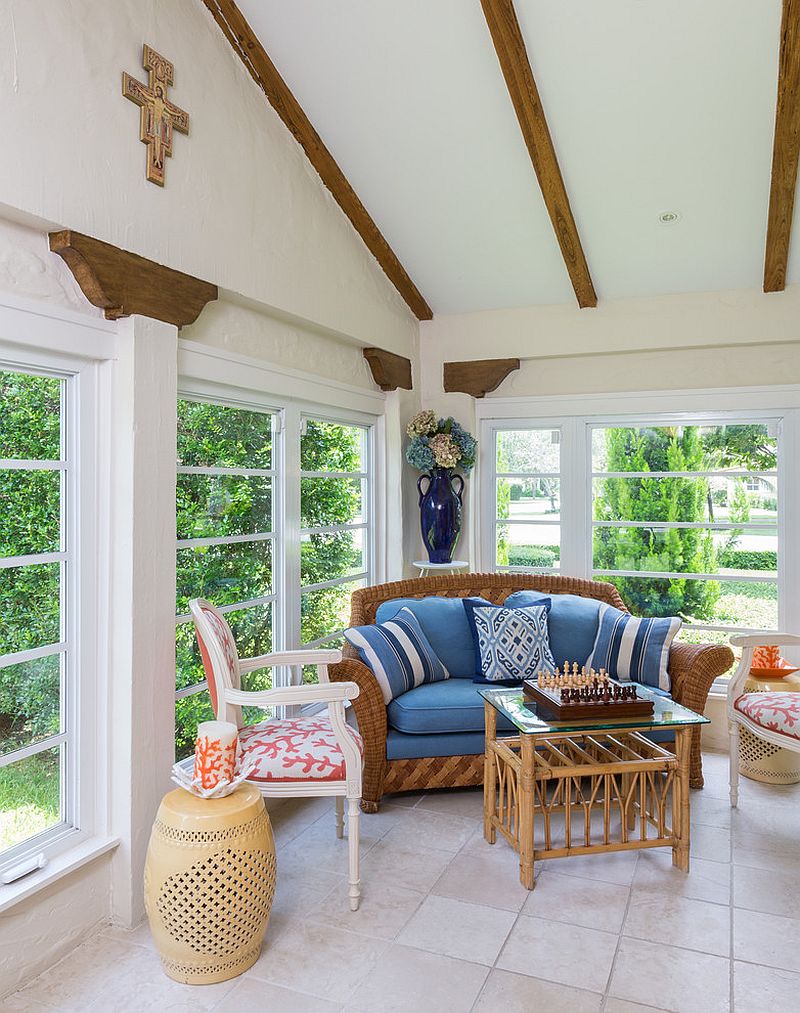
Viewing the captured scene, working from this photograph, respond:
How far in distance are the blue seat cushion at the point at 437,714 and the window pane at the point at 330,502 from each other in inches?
41.8

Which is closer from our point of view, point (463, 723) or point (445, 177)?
point (463, 723)

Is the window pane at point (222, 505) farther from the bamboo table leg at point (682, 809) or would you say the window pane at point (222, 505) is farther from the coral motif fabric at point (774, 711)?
the coral motif fabric at point (774, 711)

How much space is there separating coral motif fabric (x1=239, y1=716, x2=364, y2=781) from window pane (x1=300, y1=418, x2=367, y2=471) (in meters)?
1.50

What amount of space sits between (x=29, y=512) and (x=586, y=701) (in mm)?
2009

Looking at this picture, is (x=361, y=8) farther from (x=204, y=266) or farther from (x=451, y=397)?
(x=451, y=397)

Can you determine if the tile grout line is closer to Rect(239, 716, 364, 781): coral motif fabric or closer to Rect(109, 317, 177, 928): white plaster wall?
Rect(239, 716, 364, 781): coral motif fabric

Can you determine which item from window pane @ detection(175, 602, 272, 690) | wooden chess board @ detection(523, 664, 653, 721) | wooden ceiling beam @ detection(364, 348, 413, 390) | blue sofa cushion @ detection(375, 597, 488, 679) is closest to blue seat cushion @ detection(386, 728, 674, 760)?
blue sofa cushion @ detection(375, 597, 488, 679)

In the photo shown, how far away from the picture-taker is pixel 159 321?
2611 millimetres

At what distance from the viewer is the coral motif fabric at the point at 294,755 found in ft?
8.61

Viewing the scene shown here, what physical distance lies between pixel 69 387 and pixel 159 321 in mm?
384

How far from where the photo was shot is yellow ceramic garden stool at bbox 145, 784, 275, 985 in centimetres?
215

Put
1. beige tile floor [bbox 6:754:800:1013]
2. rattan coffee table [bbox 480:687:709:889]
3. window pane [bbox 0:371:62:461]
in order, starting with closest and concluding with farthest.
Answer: beige tile floor [bbox 6:754:800:1013], window pane [bbox 0:371:62:461], rattan coffee table [bbox 480:687:709:889]

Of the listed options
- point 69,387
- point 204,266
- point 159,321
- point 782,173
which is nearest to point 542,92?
point 782,173

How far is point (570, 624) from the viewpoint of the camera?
3918mm
